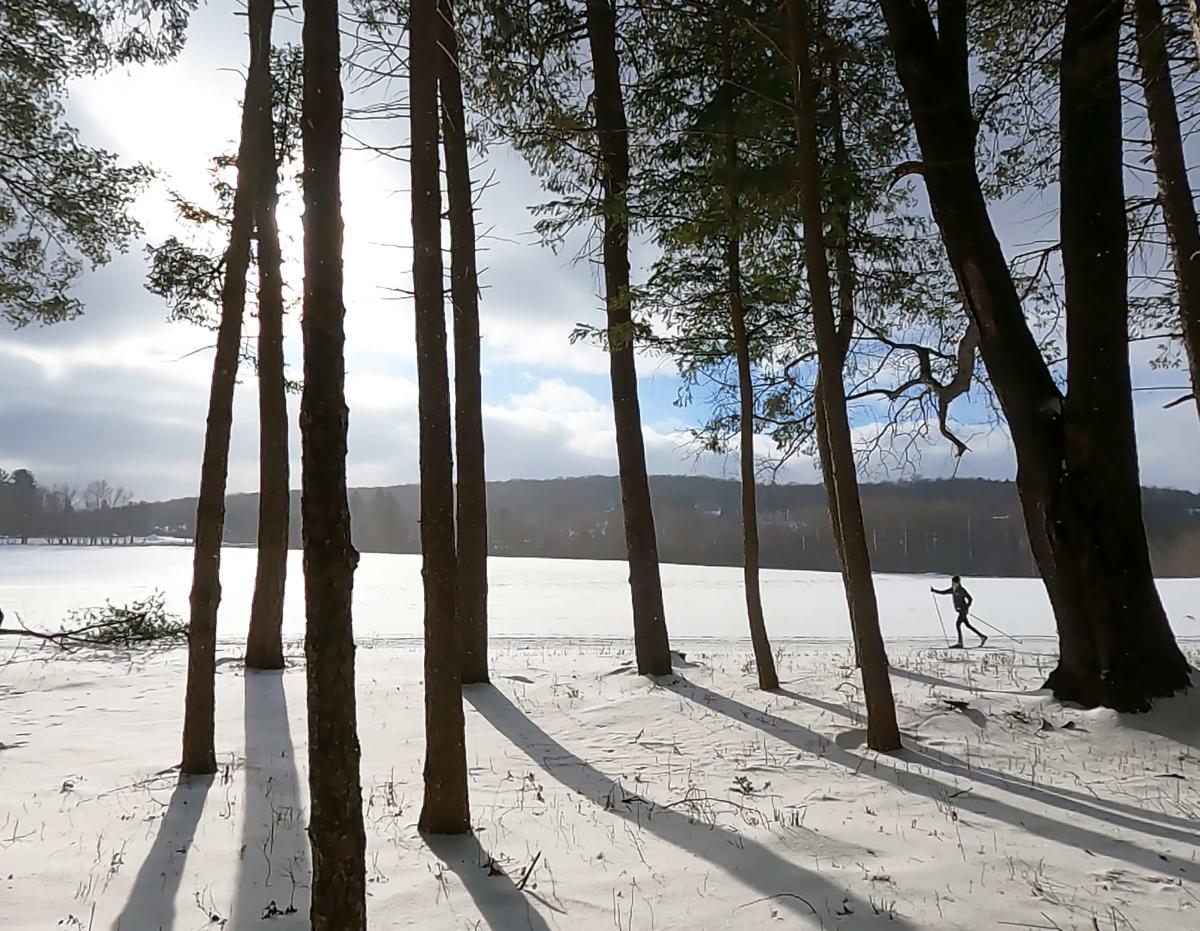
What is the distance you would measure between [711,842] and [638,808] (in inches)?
31.1

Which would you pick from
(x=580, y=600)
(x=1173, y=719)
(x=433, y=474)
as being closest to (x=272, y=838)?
(x=433, y=474)

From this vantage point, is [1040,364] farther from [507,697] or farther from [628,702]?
[507,697]

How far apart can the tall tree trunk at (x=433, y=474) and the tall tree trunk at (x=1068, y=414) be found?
5228mm

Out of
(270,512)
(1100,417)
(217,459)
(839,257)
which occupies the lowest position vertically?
(270,512)

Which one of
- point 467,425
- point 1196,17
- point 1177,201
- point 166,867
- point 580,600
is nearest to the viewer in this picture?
point 1196,17

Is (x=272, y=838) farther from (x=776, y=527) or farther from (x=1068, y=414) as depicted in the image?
(x=776, y=527)

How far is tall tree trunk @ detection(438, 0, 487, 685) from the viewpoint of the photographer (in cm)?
881

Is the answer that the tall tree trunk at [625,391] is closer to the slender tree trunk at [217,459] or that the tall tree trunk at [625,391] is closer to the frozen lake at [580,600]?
the slender tree trunk at [217,459]

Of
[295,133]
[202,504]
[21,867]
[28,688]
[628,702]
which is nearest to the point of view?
[21,867]

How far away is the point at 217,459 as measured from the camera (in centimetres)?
587

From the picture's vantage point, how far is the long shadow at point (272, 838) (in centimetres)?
347

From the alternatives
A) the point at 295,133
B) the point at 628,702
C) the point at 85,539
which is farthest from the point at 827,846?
the point at 85,539

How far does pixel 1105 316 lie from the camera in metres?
6.98

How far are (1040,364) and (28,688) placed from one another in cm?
1245
